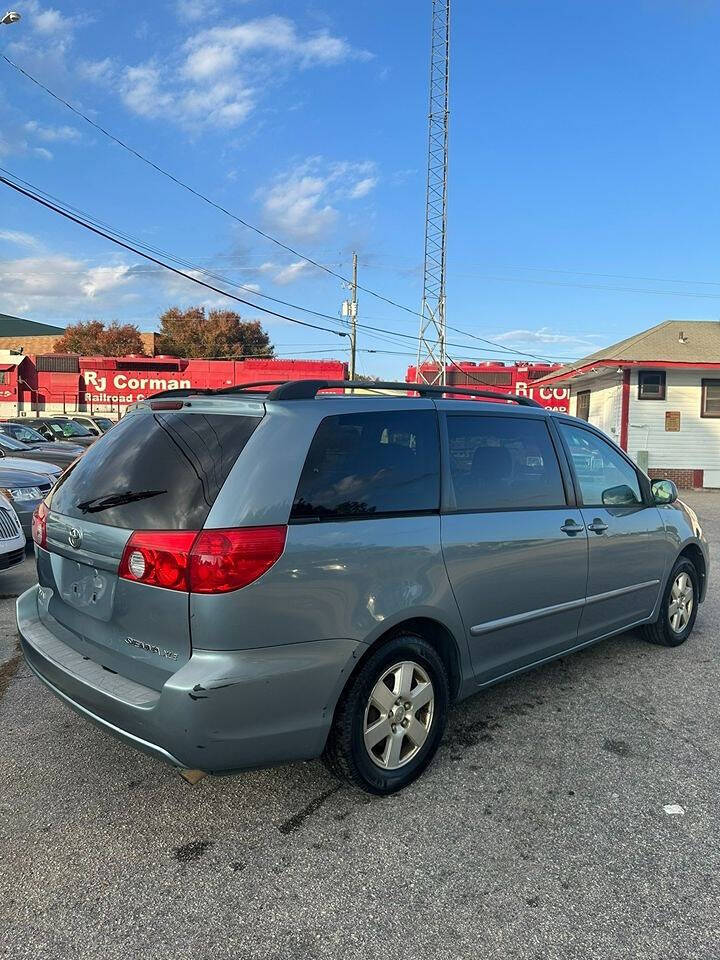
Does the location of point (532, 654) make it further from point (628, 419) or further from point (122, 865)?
point (628, 419)

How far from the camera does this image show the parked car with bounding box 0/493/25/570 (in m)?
5.99

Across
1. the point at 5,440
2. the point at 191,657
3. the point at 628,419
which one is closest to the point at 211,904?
the point at 191,657

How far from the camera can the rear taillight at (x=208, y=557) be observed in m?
2.31

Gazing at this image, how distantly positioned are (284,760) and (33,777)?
1.30m

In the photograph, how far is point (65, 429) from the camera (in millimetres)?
20609

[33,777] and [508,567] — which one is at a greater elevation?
[508,567]

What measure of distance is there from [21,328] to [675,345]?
10605cm

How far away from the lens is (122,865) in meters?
2.39

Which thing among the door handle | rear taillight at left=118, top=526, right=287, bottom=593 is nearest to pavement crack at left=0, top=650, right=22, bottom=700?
rear taillight at left=118, top=526, right=287, bottom=593

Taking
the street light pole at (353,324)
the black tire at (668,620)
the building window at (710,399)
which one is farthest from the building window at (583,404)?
the black tire at (668,620)

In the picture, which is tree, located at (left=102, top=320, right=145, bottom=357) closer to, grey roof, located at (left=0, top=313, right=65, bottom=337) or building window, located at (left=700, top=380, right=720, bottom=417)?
grey roof, located at (left=0, top=313, right=65, bottom=337)

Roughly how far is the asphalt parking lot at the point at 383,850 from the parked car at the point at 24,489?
453 cm

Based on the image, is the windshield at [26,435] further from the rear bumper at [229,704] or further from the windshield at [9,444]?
the rear bumper at [229,704]

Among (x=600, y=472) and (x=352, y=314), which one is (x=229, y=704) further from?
(x=352, y=314)
